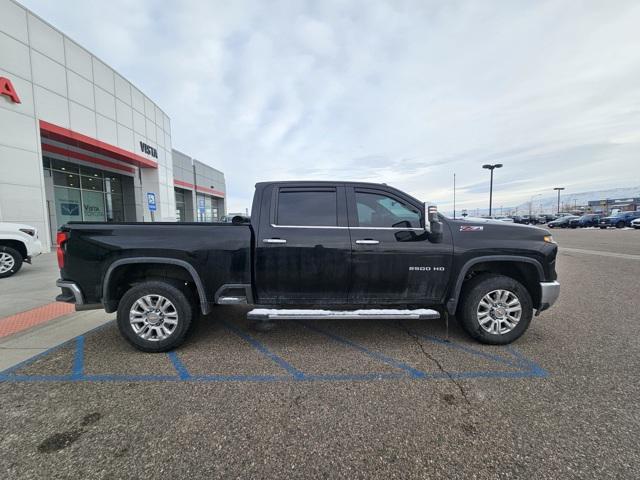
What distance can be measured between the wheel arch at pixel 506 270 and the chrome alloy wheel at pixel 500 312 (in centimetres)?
31

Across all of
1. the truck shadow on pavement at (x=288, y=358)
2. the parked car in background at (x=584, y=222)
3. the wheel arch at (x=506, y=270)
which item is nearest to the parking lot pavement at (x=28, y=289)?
the truck shadow on pavement at (x=288, y=358)

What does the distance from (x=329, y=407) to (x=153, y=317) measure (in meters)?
2.32

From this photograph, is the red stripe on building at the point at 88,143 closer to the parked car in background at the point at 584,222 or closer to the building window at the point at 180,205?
the building window at the point at 180,205

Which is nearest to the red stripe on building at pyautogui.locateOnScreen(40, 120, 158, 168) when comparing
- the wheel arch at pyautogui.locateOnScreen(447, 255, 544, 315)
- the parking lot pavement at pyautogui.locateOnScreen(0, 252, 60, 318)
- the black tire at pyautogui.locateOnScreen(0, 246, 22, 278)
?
the parking lot pavement at pyautogui.locateOnScreen(0, 252, 60, 318)

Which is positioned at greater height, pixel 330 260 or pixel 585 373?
pixel 330 260

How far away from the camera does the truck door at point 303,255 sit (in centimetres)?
342

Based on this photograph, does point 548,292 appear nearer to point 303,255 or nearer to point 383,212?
point 383,212

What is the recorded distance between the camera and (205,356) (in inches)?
130

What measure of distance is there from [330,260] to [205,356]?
6.01ft

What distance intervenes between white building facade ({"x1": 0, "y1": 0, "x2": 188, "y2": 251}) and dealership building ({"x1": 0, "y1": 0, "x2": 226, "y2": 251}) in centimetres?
3

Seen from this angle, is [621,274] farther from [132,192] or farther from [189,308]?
[132,192]

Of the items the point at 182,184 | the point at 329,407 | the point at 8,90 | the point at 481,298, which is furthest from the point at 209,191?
the point at 329,407

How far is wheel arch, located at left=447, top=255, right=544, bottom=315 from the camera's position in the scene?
137 inches

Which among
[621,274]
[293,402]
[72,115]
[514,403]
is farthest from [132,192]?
[621,274]
